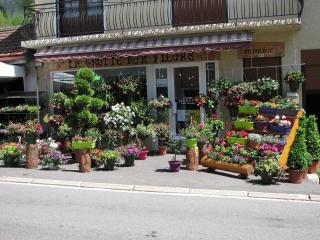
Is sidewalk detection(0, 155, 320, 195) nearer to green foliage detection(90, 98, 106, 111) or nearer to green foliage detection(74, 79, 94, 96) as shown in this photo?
green foliage detection(90, 98, 106, 111)

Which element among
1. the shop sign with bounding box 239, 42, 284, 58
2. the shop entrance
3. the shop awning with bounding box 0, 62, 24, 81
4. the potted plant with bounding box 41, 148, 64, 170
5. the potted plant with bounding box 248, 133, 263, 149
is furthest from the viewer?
the shop awning with bounding box 0, 62, 24, 81

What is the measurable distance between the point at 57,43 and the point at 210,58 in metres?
5.41

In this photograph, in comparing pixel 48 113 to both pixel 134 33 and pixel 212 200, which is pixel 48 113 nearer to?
pixel 134 33

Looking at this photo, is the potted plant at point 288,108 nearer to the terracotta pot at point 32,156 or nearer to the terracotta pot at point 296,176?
the terracotta pot at point 296,176

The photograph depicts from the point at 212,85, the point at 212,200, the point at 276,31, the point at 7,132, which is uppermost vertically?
the point at 276,31

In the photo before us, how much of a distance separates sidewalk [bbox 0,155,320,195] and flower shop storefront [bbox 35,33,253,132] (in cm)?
277

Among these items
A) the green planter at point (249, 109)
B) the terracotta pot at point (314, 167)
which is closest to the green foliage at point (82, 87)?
the green planter at point (249, 109)

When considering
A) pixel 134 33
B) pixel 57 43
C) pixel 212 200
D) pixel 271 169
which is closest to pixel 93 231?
pixel 212 200

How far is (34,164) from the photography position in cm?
1440

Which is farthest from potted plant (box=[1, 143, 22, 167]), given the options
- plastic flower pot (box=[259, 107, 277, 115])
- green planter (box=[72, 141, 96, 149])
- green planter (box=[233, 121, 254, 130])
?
plastic flower pot (box=[259, 107, 277, 115])

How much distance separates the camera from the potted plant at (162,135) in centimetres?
1633

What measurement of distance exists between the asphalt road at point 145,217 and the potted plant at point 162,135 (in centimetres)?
511

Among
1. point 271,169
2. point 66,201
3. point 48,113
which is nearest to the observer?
point 66,201

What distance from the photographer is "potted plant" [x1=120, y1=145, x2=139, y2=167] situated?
14281 millimetres
